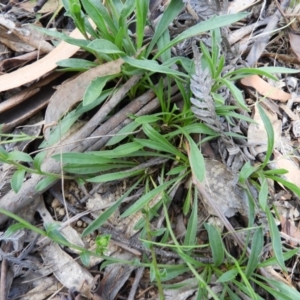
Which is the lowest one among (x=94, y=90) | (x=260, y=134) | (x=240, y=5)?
(x=260, y=134)

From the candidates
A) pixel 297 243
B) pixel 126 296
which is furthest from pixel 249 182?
pixel 126 296

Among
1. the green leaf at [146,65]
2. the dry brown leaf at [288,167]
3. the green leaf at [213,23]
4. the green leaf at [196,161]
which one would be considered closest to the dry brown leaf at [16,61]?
the green leaf at [146,65]

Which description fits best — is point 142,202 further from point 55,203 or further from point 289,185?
point 289,185

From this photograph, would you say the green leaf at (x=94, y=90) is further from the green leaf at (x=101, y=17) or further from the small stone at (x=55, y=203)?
the small stone at (x=55, y=203)

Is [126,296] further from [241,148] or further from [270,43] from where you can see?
[270,43]

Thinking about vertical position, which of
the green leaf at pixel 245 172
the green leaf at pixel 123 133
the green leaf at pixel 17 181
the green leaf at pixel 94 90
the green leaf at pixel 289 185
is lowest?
the green leaf at pixel 289 185

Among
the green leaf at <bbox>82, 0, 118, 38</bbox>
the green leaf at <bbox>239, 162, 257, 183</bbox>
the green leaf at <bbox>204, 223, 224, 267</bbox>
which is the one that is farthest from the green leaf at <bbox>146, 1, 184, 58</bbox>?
the green leaf at <bbox>204, 223, 224, 267</bbox>

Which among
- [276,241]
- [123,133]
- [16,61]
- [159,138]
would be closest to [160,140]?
[159,138]
